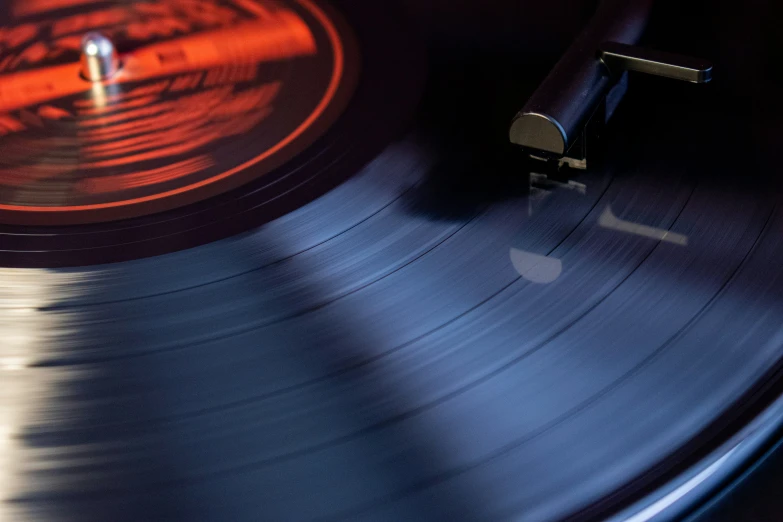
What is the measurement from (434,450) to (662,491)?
0.13 m

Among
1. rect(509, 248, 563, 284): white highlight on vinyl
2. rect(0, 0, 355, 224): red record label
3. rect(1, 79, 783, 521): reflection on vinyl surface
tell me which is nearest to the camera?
rect(1, 79, 783, 521): reflection on vinyl surface

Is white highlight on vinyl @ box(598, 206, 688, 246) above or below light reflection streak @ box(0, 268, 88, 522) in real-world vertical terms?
below

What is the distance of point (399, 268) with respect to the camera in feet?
2.44

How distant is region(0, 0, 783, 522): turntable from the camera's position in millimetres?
614

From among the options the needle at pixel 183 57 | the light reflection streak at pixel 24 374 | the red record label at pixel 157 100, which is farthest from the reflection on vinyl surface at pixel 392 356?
the needle at pixel 183 57

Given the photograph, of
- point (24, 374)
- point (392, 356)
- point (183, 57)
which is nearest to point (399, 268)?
point (392, 356)

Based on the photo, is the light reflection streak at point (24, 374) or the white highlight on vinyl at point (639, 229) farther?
the white highlight on vinyl at point (639, 229)

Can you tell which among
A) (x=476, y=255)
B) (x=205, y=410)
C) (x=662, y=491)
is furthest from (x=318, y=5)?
(x=662, y=491)

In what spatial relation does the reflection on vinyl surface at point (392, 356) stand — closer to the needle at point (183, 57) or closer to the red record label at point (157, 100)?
the red record label at point (157, 100)

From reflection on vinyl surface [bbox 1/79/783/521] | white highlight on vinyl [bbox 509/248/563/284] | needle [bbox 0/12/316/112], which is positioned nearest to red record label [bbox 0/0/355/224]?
needle [bbox 0/12/316/112]

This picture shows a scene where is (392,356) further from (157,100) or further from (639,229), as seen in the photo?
(157,100)

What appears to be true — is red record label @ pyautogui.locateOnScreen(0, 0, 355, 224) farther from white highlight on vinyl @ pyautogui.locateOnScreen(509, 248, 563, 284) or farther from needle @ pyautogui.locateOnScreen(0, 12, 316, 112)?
white highlight on vinyl @ pyautogui.locateOnScreen(509, 248, 563, 284)

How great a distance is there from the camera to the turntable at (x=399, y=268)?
0.61 meters

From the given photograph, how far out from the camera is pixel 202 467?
0.62 meters
